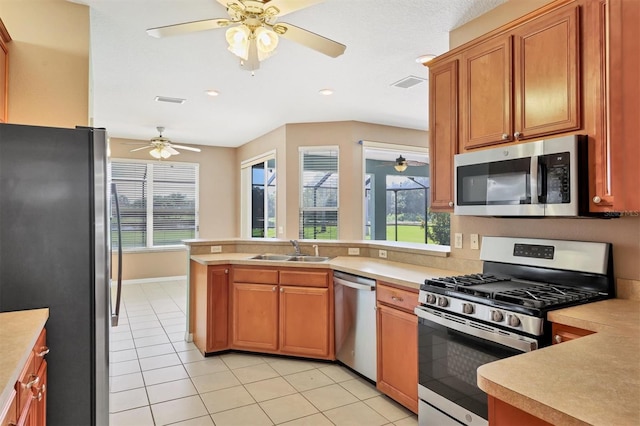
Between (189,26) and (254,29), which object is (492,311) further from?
(189,26)

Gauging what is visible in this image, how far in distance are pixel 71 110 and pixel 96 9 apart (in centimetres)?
72

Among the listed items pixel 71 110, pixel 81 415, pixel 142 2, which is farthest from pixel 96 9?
pixel 81 415

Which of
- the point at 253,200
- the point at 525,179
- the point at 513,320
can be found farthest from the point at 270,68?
the point at 253,200

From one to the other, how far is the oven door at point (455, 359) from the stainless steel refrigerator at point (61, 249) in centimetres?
176

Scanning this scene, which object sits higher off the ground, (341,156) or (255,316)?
(341,156)

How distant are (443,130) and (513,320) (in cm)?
143

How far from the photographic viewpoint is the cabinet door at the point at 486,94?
88.3 inches

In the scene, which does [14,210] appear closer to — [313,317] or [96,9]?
[96,9]

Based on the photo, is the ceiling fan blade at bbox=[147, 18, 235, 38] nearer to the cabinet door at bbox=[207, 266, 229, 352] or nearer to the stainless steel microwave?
the stainless steel microwave

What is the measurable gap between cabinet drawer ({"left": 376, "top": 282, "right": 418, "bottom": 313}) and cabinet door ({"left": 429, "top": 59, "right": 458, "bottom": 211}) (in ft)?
2.17

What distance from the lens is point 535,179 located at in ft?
6.59

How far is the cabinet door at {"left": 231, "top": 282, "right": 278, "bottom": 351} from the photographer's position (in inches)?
133

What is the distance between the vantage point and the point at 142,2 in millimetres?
2428

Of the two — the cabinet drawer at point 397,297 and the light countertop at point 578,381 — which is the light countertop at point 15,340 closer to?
the light countertop at point 578,381
